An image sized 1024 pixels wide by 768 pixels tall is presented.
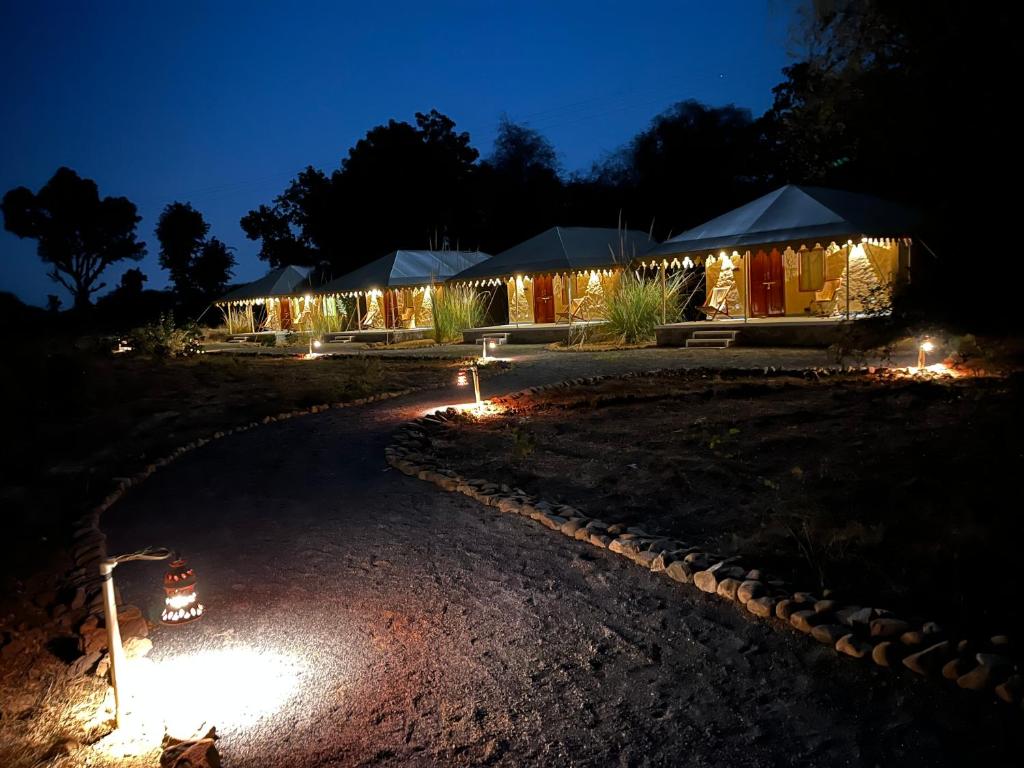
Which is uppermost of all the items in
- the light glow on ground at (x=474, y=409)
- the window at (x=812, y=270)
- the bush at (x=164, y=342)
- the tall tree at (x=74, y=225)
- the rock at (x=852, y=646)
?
the tall tree at (x=74, y=225)

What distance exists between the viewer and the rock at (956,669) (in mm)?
2869

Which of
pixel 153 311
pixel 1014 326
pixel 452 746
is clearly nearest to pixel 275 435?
pixel 452 746

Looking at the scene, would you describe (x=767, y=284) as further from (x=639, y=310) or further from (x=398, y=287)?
(x=398, y=287)

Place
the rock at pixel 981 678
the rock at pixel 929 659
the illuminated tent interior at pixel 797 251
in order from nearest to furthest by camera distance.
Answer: the rock at pixel 981 678
the rock at pixel 929 659
the illuminated tent interior at pixel 797 251

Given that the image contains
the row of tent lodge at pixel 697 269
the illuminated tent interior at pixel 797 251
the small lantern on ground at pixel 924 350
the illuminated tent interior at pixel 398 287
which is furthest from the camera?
the illuminated tent interior at pixel 398 287

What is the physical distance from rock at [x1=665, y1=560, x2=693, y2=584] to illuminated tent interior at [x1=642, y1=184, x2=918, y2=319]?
13.3m

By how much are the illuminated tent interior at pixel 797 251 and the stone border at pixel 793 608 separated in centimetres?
1263

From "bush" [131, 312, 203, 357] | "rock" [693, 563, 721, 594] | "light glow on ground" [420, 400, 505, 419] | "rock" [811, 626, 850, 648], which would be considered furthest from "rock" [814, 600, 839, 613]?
"bush" [131, 312, 203, 357]

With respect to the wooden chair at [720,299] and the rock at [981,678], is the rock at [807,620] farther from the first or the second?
the wooden chair at [720,299]

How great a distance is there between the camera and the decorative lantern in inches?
130

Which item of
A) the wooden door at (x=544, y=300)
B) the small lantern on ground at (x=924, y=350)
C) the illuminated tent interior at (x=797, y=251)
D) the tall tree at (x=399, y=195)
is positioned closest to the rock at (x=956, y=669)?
the small lantern on ground at (x=924, y=350)

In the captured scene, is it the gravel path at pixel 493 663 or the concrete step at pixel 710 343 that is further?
the concrete step at pixel 710 343

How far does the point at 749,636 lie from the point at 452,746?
56.3 inches

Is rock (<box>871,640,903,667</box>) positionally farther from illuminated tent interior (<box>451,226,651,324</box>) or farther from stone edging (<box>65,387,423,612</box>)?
illuminated tent interior (<box>451,226,651,324</box>)
